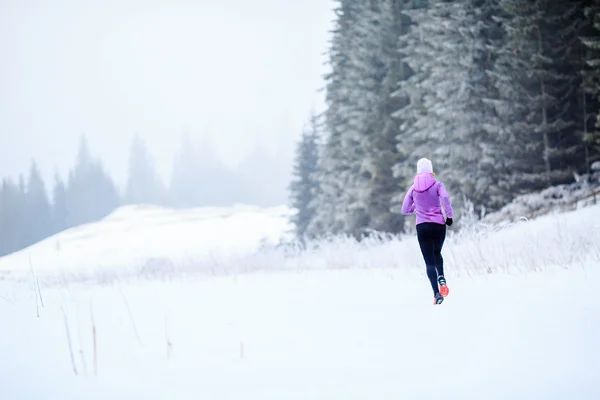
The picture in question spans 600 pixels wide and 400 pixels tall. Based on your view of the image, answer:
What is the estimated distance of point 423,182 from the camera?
6.39 m

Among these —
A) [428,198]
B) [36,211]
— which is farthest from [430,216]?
[36,211]

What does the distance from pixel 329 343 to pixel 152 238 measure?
3725 cm

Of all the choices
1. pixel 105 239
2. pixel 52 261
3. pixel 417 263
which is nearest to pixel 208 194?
pixel 105 239

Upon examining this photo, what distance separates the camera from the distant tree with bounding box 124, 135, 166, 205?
2968 inches

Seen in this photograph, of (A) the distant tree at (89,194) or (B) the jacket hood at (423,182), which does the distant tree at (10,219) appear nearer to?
(A) the distant tree at (89,194)

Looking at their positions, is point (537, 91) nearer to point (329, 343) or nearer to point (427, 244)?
point (427, 244)

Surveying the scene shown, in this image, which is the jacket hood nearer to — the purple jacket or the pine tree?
the purple jacket

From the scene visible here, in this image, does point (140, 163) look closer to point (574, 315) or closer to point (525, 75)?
point (525, 75)

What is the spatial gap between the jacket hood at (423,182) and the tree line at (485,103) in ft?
25.4

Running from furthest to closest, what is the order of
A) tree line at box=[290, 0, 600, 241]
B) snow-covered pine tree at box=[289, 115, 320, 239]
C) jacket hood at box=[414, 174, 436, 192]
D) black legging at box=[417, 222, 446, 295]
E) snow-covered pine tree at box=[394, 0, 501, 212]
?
snow-covered pine tree at box=[289, 115, 320, 239] → snow-covered pine tree at box=[394, 0, 501, 212] → tree line at box=[290, 0, 600, 241] → jacket hood at box=[414, 174, 436, 192] → black legging at box=[417, 222, 446, 295]

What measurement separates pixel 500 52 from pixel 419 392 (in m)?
14.2

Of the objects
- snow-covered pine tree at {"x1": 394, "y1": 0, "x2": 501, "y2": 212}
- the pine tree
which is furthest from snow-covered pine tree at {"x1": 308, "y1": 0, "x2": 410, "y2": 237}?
the pine tree

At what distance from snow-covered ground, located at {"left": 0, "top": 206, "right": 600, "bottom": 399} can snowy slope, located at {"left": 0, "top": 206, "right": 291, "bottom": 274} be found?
22907 mm

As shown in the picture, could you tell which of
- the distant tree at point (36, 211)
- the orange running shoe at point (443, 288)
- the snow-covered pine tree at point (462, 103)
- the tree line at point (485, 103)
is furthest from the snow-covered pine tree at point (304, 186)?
the distant tree at point (36, 211)
